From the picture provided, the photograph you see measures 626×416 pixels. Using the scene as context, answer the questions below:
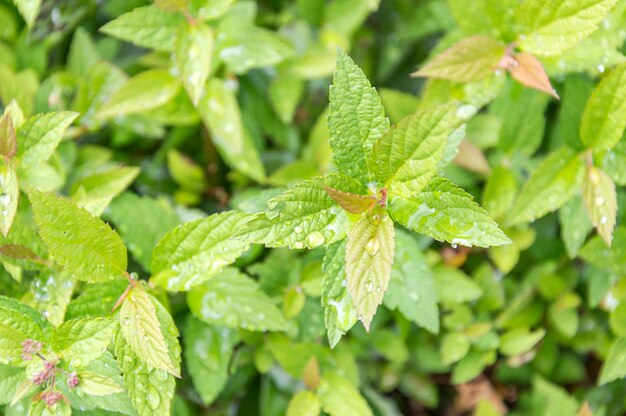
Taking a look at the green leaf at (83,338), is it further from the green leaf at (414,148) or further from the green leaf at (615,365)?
the green leaf at (615,365)

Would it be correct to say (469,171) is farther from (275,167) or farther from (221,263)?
(221,263)

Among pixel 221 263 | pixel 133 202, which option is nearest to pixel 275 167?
pixel 133 202

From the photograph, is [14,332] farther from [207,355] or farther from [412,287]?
[412,287]

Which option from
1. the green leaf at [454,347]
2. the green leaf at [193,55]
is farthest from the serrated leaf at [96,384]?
the green leaf at [454,347]

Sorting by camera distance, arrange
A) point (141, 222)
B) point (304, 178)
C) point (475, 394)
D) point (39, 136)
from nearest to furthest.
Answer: point (39, 136) < point (141, 222) < point (304, 178) < point (475, 394)

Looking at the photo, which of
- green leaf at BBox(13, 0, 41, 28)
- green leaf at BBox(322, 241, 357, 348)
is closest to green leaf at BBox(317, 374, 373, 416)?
green leaf at BBox(322, 241, 357, 348)

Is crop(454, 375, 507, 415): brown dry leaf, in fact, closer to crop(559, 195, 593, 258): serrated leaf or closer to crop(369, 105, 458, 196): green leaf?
crop(559, 195, 593, 258): serrated leaf

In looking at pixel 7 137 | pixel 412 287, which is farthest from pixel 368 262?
pixel 7 137
